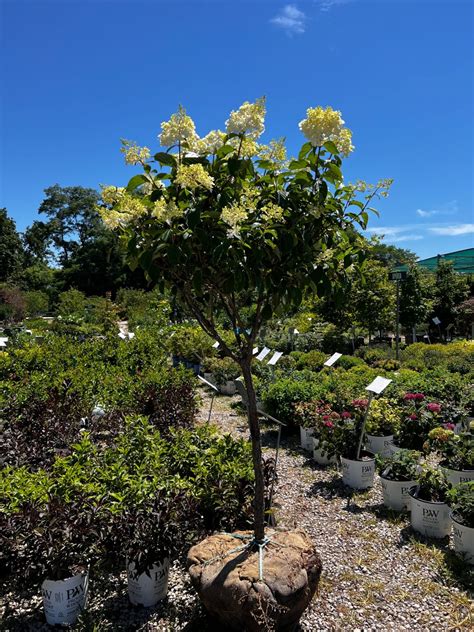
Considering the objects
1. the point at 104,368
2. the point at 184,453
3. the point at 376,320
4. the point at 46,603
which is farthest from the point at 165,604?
the point at 376,320

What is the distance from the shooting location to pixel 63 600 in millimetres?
2455

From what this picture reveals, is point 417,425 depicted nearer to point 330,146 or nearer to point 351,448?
point 351,448

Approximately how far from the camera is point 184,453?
3.36 meters

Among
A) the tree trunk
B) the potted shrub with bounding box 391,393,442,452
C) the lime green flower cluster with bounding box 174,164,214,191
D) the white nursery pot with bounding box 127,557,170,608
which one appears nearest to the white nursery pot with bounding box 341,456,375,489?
the potted shrub with bounding box 391,393,442,452

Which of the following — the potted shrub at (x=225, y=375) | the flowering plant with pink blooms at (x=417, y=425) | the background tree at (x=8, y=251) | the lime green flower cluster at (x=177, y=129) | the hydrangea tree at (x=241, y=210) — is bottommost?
the flowering plant with pink blooms at (x=417, y=425)

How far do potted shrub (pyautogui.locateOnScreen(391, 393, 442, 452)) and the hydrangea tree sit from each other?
325 cm

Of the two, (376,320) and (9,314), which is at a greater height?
(9,314)

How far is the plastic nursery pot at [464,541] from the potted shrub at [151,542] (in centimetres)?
193

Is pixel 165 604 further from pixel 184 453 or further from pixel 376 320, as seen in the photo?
pixel 376 320

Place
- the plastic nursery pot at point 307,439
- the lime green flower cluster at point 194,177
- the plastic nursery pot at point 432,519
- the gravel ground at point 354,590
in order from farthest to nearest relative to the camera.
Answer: the plastic nursery pot at point 307,439 → the plastic nursery pot at point 432,519 → the gravel ground at point 354,590 → the lime green flower cluster at point 194,177

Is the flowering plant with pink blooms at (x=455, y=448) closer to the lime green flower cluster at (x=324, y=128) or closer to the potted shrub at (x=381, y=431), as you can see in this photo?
the potted shrub at (x=381, y=431)

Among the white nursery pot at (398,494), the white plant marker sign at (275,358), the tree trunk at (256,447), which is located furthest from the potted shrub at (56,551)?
the white plant marker sign at (275,358)

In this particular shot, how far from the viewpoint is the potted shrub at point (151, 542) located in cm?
247

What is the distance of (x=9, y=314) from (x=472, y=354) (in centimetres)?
2231
